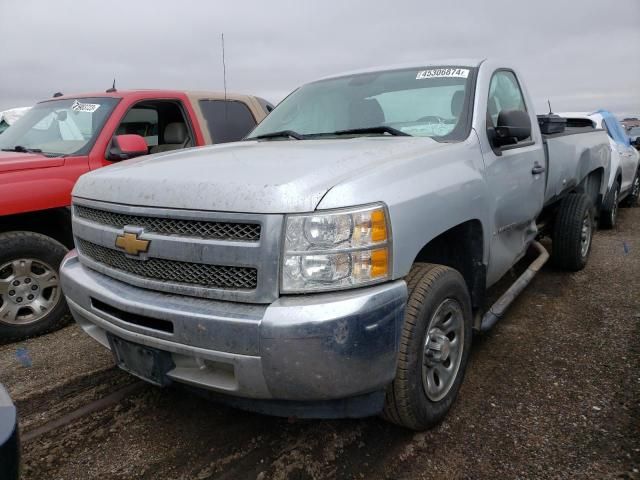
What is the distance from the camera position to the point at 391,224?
1.93 metres

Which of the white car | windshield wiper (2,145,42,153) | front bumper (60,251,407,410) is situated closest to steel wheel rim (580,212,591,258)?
the white car

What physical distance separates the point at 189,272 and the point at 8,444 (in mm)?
923

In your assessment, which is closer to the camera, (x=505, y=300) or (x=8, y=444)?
(x=8, y=444)

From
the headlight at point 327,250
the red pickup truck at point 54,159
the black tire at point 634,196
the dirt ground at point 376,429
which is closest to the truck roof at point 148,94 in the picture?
the red pickup truck at point 54,159

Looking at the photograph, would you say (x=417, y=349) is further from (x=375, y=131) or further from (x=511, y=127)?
(x=511, y=127)

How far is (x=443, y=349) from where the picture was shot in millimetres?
2354

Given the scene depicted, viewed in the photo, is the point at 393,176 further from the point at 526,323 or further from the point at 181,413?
the point at 526,323

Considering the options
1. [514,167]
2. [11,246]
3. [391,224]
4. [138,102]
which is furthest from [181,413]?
[138,102]

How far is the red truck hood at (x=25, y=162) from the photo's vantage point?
359cm

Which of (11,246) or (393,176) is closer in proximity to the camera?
(393,176)

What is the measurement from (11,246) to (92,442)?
1793 mm

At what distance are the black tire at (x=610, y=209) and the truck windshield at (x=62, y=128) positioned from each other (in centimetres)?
612

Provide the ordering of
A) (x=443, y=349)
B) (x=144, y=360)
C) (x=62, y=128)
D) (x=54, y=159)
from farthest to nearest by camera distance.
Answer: (x=62, y=128) < (x=54, y=159) < (x=443, y=349) < (x=144, y=360)

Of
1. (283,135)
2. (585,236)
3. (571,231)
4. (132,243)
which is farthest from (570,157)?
(132,243)
